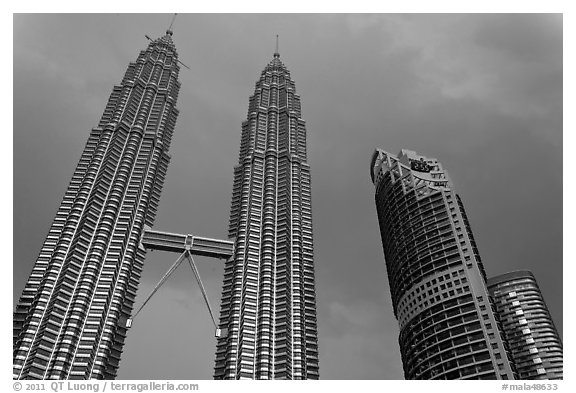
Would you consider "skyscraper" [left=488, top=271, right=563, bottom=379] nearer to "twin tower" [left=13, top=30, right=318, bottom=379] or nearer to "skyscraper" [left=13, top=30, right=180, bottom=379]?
"twin tower" [left=13, top=30, right=318, bottom=379]

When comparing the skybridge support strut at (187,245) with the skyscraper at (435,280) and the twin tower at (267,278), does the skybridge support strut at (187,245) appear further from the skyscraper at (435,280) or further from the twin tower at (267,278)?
the skyscraper at (435,280)

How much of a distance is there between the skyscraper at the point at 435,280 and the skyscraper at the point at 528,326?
20826 millimetres

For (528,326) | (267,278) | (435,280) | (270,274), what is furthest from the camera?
(528,326)

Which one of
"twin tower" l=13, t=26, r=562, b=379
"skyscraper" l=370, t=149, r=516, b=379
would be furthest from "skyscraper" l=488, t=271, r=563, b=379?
"skyscraper" l=370, t=149, r=516, b=379

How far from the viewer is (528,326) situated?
151 metres

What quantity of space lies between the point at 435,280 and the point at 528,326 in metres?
37.9

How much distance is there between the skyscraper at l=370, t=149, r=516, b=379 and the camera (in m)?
119

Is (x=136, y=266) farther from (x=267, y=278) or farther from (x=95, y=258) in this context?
(x=267, y=278)

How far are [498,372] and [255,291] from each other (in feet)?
211

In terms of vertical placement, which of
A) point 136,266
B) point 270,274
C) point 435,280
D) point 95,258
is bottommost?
point 435,280

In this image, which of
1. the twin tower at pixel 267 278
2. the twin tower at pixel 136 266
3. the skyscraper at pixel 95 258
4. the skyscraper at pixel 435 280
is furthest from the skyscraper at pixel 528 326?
the skyscraper at pixel 95 258

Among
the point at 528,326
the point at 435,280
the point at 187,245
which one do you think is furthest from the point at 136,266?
the point at 528,326
